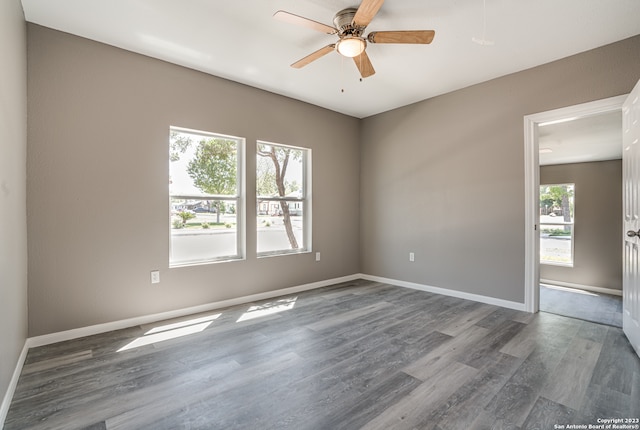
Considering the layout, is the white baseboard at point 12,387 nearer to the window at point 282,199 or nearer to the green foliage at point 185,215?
the green foliage at point 185,215

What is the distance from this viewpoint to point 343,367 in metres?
2.25

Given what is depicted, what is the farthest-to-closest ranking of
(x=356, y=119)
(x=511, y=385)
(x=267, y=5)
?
(x=356, y=119) < (x=267, y=5) < (x=511, y=385)

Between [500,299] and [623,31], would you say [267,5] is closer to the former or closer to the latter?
[623,31]

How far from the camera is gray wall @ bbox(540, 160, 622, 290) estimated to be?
6.57 m

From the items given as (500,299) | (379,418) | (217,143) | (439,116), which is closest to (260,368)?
(379,418)

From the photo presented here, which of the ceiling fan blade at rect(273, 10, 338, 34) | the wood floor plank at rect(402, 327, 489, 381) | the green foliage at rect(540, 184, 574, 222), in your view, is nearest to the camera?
the ceiling fan blade at rect(273, 10, 338, 34)

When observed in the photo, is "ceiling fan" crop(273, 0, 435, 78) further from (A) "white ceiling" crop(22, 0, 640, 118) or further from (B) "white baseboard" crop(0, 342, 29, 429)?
(B) "white baseboard" crop(0, 342, 29, 429)

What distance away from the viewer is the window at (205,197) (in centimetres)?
342

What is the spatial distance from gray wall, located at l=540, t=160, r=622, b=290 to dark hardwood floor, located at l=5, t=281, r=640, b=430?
4.92 m

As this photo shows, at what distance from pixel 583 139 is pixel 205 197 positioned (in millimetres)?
6007

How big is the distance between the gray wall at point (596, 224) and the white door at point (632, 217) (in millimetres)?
5147

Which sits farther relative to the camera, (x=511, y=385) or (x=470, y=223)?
(x=470, y=223)

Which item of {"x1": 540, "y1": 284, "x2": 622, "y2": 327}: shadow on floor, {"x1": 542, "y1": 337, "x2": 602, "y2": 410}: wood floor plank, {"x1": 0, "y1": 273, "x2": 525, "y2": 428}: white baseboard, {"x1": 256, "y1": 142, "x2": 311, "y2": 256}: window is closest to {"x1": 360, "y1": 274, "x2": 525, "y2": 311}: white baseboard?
{"x1": 0, "y1": 273, "x2": 525, "y2": 428}: white baseboard

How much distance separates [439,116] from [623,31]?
186 cm
